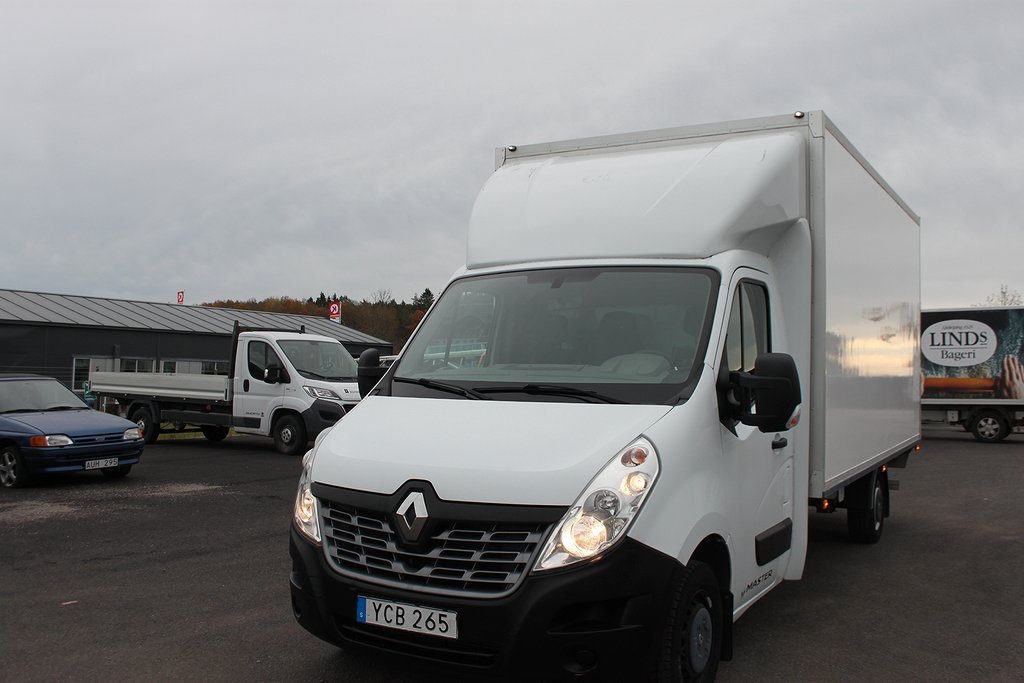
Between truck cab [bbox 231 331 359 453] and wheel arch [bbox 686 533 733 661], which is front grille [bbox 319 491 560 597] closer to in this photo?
wheel arch [bbox 686 533 733 661]

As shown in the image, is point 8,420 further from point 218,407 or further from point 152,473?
point 218,407

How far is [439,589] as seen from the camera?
11.7ft

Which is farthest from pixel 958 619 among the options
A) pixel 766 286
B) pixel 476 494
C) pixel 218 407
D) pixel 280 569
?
pixel 218 407

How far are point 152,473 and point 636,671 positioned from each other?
11533 mm

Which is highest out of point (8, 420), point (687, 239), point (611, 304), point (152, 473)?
point (687, 239)

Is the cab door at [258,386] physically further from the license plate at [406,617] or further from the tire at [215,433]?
the license plate at [406,617]

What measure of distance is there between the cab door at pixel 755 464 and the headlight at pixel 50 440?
970 cm

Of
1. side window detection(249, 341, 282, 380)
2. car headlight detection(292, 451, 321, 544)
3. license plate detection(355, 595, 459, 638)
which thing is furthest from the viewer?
side window detection(249, 341, 282, 380)

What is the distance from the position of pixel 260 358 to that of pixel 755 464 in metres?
13.9

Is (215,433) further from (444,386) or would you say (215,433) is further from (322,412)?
(444,386)

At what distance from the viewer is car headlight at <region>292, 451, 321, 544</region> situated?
400 centimetres

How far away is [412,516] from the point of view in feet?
12.0

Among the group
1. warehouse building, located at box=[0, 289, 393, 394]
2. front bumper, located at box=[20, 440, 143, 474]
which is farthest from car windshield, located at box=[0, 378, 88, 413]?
warehouse building, located at box=[0, 289, 393, 394]

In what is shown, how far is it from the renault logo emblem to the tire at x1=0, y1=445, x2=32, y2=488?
31.7 ft
